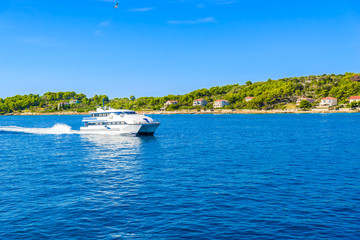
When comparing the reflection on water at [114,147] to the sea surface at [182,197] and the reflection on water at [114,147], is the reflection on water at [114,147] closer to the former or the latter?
the reflection on water at [114,147]

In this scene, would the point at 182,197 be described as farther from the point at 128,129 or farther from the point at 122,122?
the point at 122,122

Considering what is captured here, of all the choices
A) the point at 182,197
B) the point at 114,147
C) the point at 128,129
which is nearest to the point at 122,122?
the point at 128,129

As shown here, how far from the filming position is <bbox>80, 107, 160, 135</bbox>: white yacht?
213 ft

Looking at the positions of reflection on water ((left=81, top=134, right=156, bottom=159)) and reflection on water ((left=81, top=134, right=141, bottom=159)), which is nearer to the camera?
reflection on water ((left=81, top=134, right=156, bottom=159))

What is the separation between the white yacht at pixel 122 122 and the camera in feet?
213

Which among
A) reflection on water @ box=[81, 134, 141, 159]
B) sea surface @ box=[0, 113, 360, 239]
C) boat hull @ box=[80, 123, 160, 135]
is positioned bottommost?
sea surface @ box=[0, 113, 360, 239]

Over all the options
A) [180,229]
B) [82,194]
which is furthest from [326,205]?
[82,194]

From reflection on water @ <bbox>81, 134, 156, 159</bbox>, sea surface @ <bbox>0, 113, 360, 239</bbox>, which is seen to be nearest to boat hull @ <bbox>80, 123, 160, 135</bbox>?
reflection on water @ <bbox>81, 134, 156, 159</bbox>

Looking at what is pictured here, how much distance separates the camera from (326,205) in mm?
20359

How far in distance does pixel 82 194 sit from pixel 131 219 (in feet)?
23.7

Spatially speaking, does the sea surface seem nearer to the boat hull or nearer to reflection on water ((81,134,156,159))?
reflection on water ((81,134,156,159))

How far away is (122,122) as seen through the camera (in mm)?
65688

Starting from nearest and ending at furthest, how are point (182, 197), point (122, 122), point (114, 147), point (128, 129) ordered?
point (182, 197)
point (114, 147)
point (128, 129)
point (122, 122)

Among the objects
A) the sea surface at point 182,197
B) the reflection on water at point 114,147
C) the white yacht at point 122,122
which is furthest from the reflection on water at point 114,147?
the sea surface at point 182,197
